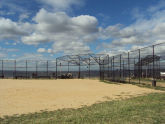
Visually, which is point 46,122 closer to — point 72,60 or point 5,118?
point 5,118

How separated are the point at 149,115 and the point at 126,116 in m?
0.65

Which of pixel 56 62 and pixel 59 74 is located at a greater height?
pixel 56 62

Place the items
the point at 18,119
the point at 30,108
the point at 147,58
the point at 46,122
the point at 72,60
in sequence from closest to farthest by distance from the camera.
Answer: the point at 46,122
the point at 18,119
the point at 30,108
the point at 147,58
the point at 72,60

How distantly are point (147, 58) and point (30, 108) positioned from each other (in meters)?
21.2

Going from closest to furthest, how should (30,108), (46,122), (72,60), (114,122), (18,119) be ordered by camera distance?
(114,122)
(46,122)
(18,119)
(30,108)
(72,60)

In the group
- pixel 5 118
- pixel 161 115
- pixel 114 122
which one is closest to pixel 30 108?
pixel 5 118

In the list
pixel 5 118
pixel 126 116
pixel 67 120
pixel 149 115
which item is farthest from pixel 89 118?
pixel 5 118

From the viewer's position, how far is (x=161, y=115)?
481 centimetres

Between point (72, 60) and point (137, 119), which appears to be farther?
point (72, 60)

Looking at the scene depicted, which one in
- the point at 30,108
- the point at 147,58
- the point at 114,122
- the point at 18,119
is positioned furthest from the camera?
the point at 147,58

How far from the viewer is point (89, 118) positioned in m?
4.94

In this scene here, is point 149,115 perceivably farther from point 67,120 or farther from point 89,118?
point 67,120

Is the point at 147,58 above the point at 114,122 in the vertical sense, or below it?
above

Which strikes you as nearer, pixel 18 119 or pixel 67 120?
pixel 67 120
